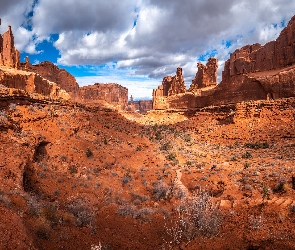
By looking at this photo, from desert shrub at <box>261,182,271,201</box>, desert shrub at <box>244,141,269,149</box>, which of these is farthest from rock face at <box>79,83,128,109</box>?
desert shrub at <box>261,182,271,201</box>

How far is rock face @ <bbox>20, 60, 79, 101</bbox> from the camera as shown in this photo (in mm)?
67456

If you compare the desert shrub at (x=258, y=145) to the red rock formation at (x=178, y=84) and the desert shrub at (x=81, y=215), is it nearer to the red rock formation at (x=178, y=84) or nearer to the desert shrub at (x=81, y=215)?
the desert shrub at (x=81, y=215)

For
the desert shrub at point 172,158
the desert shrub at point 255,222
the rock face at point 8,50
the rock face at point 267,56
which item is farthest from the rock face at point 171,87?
the desert shrub at point 255,222

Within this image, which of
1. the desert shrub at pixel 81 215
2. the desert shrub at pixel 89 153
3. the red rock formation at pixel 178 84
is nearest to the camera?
the desert shrub at pixel 81 215

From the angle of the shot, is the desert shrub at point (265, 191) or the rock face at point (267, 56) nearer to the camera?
the desert shrub at point (265, 191)

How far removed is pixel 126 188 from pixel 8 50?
42883mm

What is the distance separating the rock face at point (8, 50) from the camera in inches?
1641

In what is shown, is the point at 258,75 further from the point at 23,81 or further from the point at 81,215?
the point at 81,215

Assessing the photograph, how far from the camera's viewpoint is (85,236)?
582cm

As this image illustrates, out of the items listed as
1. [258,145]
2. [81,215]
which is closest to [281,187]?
[81,215]

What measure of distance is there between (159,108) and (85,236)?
179 ft

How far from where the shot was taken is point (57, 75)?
7738cm

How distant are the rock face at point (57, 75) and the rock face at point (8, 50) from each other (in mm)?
13257

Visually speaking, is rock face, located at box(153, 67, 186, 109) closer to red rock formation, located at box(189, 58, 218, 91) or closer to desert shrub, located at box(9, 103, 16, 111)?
red rock formation, located at box(189, 58, 218, 91)
